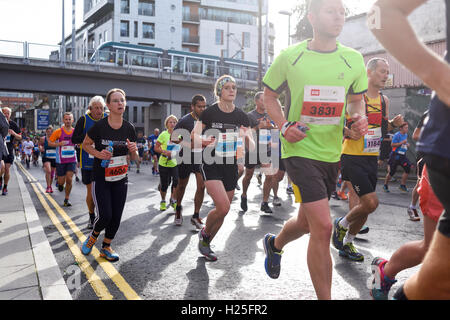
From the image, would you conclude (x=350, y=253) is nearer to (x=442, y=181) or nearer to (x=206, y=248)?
(x=206, y=248)

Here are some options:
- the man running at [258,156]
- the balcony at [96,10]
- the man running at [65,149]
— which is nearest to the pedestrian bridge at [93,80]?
the man running at [65,149]

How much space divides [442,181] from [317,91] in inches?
64.7

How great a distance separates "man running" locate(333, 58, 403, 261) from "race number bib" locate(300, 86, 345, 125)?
1.49m

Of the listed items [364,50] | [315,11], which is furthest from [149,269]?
[364,50]

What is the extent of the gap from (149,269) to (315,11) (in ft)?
9.55

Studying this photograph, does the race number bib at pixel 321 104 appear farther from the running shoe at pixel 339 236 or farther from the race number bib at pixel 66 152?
the race number bib at pixel 66 152

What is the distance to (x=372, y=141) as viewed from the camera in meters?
4.99

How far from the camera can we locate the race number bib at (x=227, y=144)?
16.6 feet

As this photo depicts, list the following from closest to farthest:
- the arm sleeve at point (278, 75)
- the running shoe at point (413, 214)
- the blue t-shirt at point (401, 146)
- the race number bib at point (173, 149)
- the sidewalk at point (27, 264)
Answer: the arm sleeve at point (278, 75) → the sidewalk at point (27, 264) → the running shoe at point (413, 214) → the race number bib at point (173, 149) → the blue t-shirt at point (401, 146)

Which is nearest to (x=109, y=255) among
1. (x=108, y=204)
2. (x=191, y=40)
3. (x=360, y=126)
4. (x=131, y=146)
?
(x=108, y=204)

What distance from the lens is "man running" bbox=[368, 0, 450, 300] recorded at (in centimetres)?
154

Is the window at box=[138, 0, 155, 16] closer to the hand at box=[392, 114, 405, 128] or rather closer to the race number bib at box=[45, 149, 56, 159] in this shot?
the race number bib at box=[45, 149, 56, 159]

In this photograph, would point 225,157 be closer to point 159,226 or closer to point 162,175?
point 159,226

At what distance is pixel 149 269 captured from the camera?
4.49m
